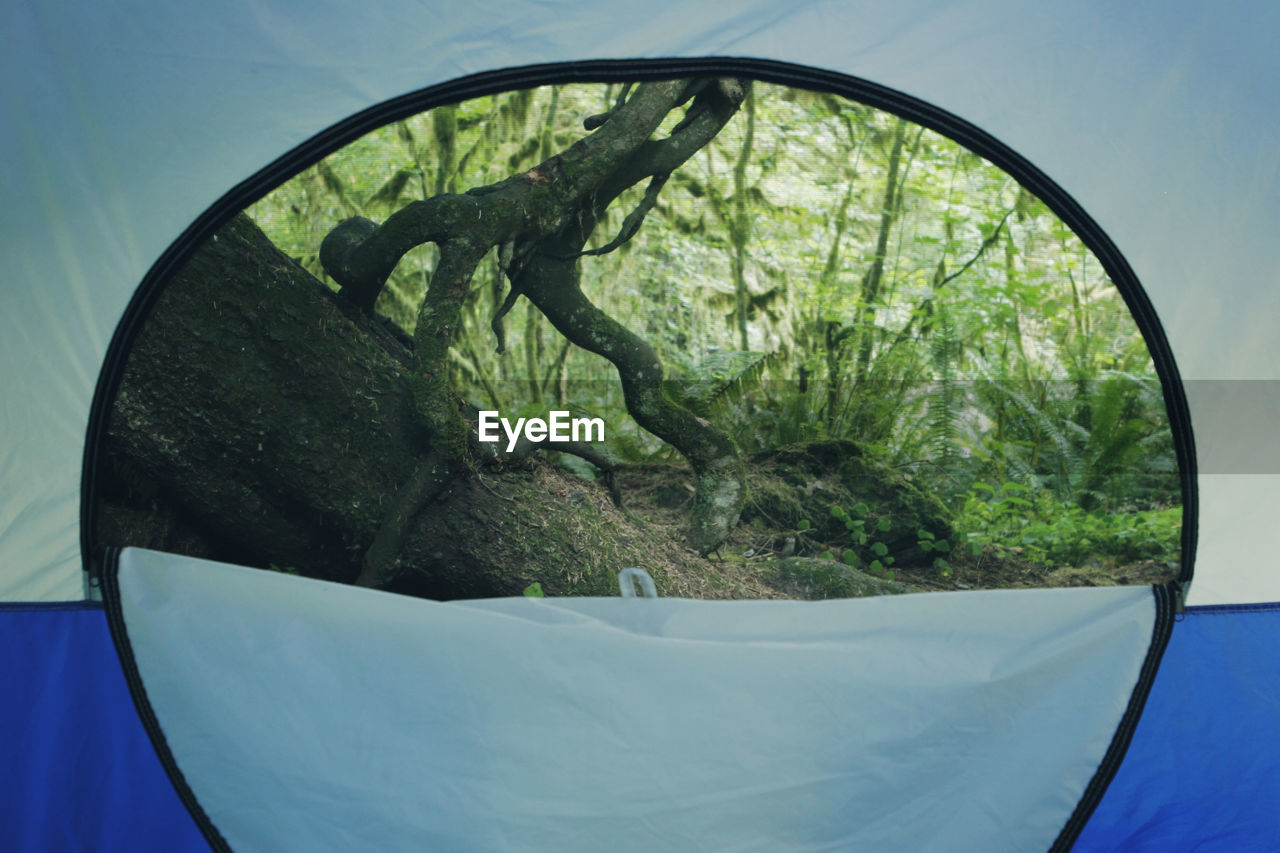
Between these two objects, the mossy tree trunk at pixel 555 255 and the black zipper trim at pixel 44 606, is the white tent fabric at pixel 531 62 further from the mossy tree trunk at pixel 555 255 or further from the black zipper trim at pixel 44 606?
the mossy tree trunk at pixel 555 255

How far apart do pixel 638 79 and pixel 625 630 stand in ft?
2.60

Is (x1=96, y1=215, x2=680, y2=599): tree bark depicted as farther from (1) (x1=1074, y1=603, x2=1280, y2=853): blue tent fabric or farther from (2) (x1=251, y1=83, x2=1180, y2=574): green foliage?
(2) (x1=251, y1=83, x2=1180, y2=574): green foliage

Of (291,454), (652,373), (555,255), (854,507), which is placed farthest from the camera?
(854,507)

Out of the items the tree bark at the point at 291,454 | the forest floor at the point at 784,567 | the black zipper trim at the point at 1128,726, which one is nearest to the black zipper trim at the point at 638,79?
the black zipper trim at the point at 1128,726

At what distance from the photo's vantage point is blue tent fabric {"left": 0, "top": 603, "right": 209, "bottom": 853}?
1.11m

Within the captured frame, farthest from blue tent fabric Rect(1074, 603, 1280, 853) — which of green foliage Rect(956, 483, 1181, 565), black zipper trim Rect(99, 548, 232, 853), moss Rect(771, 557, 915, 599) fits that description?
green foliage Rect(956, 483, 1181, 565)

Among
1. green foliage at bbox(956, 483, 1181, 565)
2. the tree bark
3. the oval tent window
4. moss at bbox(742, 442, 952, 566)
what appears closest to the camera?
the tree bark

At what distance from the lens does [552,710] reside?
112 cm

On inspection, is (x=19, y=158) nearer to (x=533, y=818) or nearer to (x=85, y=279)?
(x=85, y=279)

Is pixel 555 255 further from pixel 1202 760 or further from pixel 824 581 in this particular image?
pixel 1202 760

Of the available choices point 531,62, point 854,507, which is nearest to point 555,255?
point 531,62

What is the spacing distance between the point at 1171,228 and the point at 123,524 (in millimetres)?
2010

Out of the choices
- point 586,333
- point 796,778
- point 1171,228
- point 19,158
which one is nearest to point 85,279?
point 19,158

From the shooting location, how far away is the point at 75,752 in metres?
1.13
